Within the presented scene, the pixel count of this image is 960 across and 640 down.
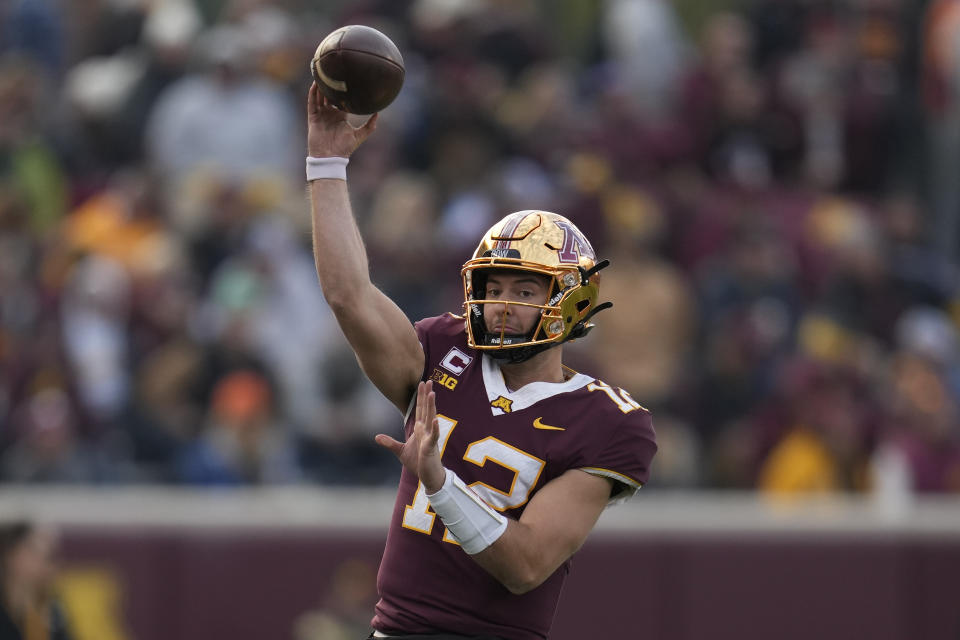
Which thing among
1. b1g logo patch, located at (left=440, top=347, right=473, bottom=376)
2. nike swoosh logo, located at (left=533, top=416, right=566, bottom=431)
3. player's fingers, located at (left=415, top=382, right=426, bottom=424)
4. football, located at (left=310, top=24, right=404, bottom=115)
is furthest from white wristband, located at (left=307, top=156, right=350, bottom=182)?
nike swoosh logo, located at (left=533, top=416, right=566, bottom=431)

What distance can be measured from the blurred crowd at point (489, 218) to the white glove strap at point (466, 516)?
17.1 ft

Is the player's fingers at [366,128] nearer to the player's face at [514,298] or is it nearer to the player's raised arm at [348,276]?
the player's raised arm at [348,276]

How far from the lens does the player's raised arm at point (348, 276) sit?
163 inches

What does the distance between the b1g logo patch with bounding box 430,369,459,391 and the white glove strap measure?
16.1 inches

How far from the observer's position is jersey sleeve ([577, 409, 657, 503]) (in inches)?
164

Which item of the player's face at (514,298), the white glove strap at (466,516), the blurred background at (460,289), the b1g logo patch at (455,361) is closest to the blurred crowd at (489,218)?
the blurred background at (460,289)

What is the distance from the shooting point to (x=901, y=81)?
491 inches

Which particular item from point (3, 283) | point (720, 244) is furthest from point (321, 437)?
point (720, 244)

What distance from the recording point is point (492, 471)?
4152 millimetres

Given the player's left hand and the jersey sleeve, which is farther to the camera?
the jersey sleeve

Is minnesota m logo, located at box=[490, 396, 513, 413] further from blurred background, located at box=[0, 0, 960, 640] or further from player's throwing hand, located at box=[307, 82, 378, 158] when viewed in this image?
blurred background, located at box=[0, 0, 960, 640]

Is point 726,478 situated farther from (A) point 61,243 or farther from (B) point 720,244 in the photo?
(A) point 61,243

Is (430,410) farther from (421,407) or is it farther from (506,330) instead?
(506,330)

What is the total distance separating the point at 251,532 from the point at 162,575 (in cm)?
51
